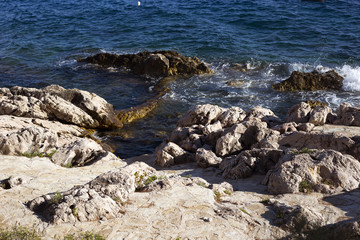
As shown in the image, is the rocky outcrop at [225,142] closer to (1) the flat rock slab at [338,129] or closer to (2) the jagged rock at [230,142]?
(2) the jagged rock at [230,142]

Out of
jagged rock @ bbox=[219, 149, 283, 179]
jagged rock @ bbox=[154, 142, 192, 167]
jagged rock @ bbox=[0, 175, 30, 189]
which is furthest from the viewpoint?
jagged rock @ bbox=[154, 142, 192, 167]

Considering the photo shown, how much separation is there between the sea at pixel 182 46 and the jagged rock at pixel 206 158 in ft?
13.4

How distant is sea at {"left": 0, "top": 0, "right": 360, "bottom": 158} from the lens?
21.5 meters

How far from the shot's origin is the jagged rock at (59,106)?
16.6 meters

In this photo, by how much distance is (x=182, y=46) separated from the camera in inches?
1202

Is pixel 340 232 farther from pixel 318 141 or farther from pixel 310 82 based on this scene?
pixel 310 82

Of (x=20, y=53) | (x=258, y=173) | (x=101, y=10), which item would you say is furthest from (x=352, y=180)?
(x=101, y=10)

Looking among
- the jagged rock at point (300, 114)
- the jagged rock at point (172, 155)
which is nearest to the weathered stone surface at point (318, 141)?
the jagged rock at point (300, 114)

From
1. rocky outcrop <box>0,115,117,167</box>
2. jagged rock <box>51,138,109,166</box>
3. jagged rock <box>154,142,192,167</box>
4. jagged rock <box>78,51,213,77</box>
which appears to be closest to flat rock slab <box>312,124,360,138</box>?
jagged rock <box>154,142,192,167</box>

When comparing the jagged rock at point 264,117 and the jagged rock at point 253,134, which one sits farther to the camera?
the jagged rock at point 264,117

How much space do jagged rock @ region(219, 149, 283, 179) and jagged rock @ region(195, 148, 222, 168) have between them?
1023mm

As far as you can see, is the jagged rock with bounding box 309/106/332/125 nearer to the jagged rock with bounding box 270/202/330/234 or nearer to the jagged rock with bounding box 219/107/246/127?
the jagged rock with bounding box 219/107/246/127

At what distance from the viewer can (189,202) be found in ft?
29.0

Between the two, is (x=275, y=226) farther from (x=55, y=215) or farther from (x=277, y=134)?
(x=277, y=134)
